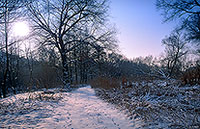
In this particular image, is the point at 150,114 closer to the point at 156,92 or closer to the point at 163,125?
the point at 163,125

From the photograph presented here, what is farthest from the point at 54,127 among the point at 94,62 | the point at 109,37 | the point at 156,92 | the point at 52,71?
the point at 52,71

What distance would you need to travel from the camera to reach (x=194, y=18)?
40.9ft

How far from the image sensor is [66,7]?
1191 centimetres

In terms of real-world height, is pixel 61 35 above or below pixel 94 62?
above

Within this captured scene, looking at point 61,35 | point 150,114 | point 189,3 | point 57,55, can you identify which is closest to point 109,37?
point 61,35

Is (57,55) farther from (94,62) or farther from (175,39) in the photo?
(175,39)

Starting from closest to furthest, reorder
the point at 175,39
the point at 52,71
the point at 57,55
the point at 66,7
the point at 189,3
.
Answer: the point at 189,3
the point at 66,7
the point at 57,55
the point at 52,71
the point at 175,39

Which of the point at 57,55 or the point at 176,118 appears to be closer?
the point at 176,118

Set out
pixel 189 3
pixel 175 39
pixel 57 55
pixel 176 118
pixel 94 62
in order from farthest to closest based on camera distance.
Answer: pixel 175 39
pixel 57 55
pixel 94 62
pixel 189 3
pixel 176 118

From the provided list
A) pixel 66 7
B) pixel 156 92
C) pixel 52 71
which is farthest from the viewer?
pixel 52 71

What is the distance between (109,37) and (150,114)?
10870mm

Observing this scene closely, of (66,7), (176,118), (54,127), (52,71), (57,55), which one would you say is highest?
(66,7)

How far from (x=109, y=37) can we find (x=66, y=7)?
16.2 feet

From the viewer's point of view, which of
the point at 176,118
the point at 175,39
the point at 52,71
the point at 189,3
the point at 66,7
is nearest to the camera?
the point at 176,118
